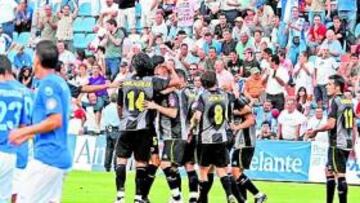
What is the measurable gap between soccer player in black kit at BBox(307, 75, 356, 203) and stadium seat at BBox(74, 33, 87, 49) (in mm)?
17529

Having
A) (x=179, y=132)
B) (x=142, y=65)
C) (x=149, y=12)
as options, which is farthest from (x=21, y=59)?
(x=142, y=65)

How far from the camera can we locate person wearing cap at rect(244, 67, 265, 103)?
95.1ft

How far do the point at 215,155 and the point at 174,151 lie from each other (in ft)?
4.57

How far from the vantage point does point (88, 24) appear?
36188mm

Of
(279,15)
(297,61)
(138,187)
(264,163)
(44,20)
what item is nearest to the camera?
(138,187)

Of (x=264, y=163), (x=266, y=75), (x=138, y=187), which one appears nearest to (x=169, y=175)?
Result: (x=138, y=187)

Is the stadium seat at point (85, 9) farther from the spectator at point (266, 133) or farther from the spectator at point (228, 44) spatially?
the spectator at point (266, 133)

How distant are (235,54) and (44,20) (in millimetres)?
7879

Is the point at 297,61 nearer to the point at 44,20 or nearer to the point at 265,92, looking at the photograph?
the point at 265,92

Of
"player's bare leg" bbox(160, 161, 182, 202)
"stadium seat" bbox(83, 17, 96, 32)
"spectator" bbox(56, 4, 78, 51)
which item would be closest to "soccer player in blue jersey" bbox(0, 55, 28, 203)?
"player's bare leg" bbox(160, 161, 182, 202)

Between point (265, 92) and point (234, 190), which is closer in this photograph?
point (234, 190)

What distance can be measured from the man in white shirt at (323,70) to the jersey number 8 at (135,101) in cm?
1115

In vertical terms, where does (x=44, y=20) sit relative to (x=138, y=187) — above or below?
above

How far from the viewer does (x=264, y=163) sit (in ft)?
91.2
